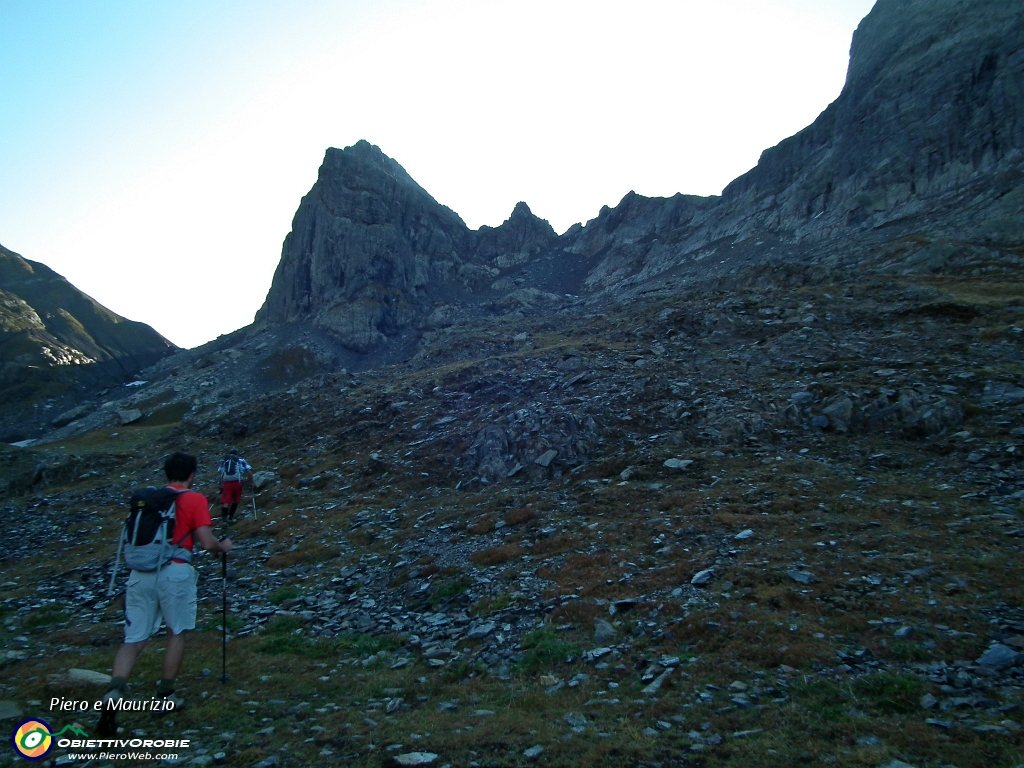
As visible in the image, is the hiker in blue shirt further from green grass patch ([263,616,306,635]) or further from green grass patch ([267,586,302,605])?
green grass patch ([263,616,306,635])

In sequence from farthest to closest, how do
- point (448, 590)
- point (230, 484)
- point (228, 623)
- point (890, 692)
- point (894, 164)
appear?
point (894, 164) < point (230, 484) < point (448, 590) < point (228, 623) < point (890, 692)

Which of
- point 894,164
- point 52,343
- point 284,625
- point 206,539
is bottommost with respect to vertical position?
point 284,625

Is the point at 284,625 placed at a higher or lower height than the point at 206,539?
lower

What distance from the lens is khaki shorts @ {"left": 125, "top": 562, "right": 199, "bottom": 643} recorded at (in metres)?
7.34

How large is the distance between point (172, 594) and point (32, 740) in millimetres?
1860

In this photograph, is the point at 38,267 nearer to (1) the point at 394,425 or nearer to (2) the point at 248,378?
(2) the point at 248,378

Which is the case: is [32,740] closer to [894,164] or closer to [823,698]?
[823,698]

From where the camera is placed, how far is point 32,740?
21.0ft

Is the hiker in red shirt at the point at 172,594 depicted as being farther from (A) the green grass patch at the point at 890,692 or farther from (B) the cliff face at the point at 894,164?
(B) the cliff face at the point at 894,164

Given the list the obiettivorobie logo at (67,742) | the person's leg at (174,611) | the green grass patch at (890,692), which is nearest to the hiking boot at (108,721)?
the obiettivorobie logo at (67,742)

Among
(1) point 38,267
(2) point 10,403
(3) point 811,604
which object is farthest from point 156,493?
(1) point 38,267

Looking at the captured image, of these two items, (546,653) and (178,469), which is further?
(546,653)

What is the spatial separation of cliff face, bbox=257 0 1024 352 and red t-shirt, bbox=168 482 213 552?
1864 inches

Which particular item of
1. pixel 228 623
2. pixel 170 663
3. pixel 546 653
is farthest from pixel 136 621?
pixel 546 653
